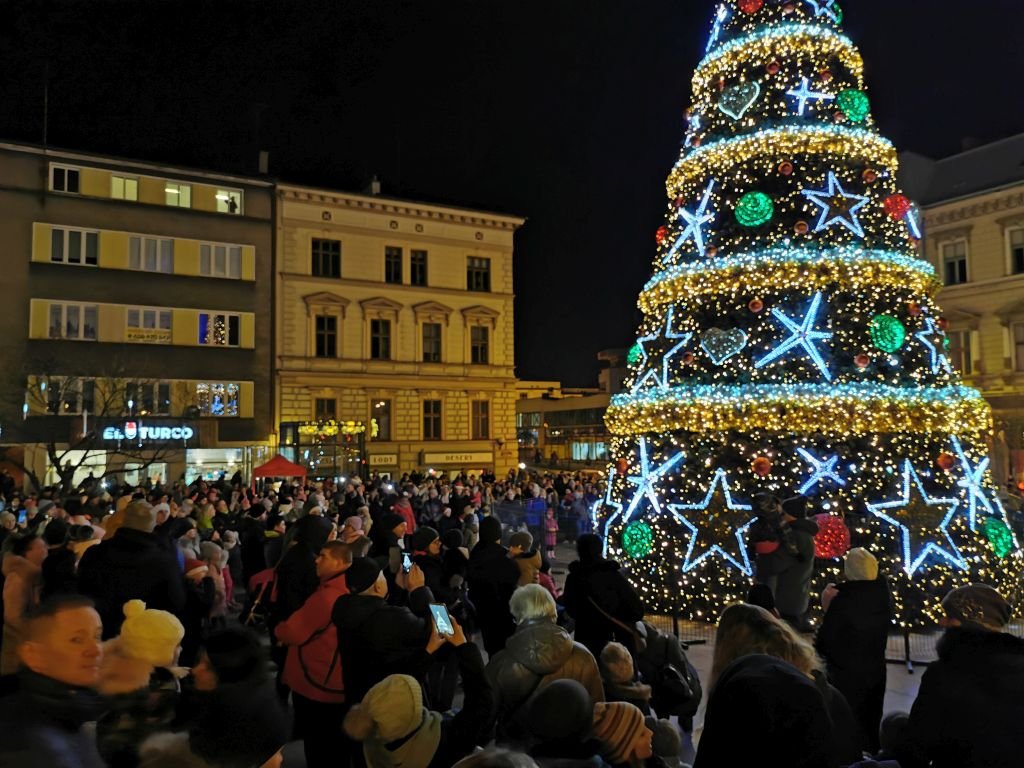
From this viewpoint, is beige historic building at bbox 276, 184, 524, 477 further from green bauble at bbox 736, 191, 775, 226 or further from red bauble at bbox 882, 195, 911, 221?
red bauble at bbox 882, 195, 911, 221

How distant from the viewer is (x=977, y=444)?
33.3ft

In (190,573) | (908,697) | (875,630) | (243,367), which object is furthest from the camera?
(243,367)

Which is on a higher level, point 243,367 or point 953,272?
point 953,272

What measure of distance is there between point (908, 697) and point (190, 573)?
647cm

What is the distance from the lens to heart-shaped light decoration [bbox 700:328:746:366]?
10195 mm

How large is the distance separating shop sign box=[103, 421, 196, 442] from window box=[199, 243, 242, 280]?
7.35m

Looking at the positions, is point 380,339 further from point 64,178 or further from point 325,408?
point 64,178

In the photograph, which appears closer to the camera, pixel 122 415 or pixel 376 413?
pixel 122 415

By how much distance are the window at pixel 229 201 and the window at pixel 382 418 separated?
10.6 meters

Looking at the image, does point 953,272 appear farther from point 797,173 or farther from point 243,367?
point 243,367

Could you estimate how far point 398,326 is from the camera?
37188 millimetres

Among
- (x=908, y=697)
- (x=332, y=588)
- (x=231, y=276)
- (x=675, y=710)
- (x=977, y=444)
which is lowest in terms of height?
(x=908, y=697)

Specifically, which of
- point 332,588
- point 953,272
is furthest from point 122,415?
point 953,272

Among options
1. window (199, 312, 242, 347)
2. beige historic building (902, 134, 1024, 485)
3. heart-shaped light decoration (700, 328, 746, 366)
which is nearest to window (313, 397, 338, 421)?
window (199, 312, 242, 347)
